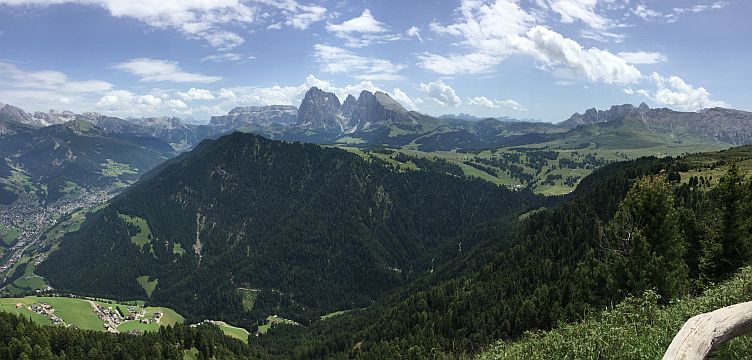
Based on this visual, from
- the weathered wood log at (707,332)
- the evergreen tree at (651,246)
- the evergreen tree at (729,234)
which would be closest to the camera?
the weathered wood log at (707,332)

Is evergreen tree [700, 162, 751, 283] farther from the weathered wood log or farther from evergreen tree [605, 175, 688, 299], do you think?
the weathered wood log

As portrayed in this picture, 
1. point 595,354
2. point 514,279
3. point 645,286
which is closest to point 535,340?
point 595,354

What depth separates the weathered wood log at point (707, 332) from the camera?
13.7 meters

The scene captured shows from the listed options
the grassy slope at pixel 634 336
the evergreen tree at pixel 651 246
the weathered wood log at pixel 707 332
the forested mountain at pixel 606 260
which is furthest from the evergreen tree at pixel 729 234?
the weathered wood log at pixel 707 332

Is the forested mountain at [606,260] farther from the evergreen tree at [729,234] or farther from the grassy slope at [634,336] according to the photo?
the grassy slope at [634,336]

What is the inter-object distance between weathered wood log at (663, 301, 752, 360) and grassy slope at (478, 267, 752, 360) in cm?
897

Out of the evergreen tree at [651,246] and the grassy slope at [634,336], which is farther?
the evergreen tree at [651,246]

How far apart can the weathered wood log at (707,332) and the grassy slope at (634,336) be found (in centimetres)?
897

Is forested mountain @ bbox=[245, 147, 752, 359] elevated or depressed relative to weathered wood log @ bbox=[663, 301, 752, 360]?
depressed

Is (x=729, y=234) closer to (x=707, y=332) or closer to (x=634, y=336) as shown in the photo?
(x=634, y=336)

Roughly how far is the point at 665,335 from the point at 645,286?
4514 cm

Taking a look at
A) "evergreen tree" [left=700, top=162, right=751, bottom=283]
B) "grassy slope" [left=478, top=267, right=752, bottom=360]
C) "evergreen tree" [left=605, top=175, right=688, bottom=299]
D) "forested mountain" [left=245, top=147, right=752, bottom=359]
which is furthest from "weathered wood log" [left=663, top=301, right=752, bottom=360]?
"evergreen tree" [left=700, top=162, right=751, bottom=283]

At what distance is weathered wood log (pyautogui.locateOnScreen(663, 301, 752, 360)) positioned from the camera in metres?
13.7

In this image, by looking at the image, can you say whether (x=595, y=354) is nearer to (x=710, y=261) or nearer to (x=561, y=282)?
(x=710, y=261)
